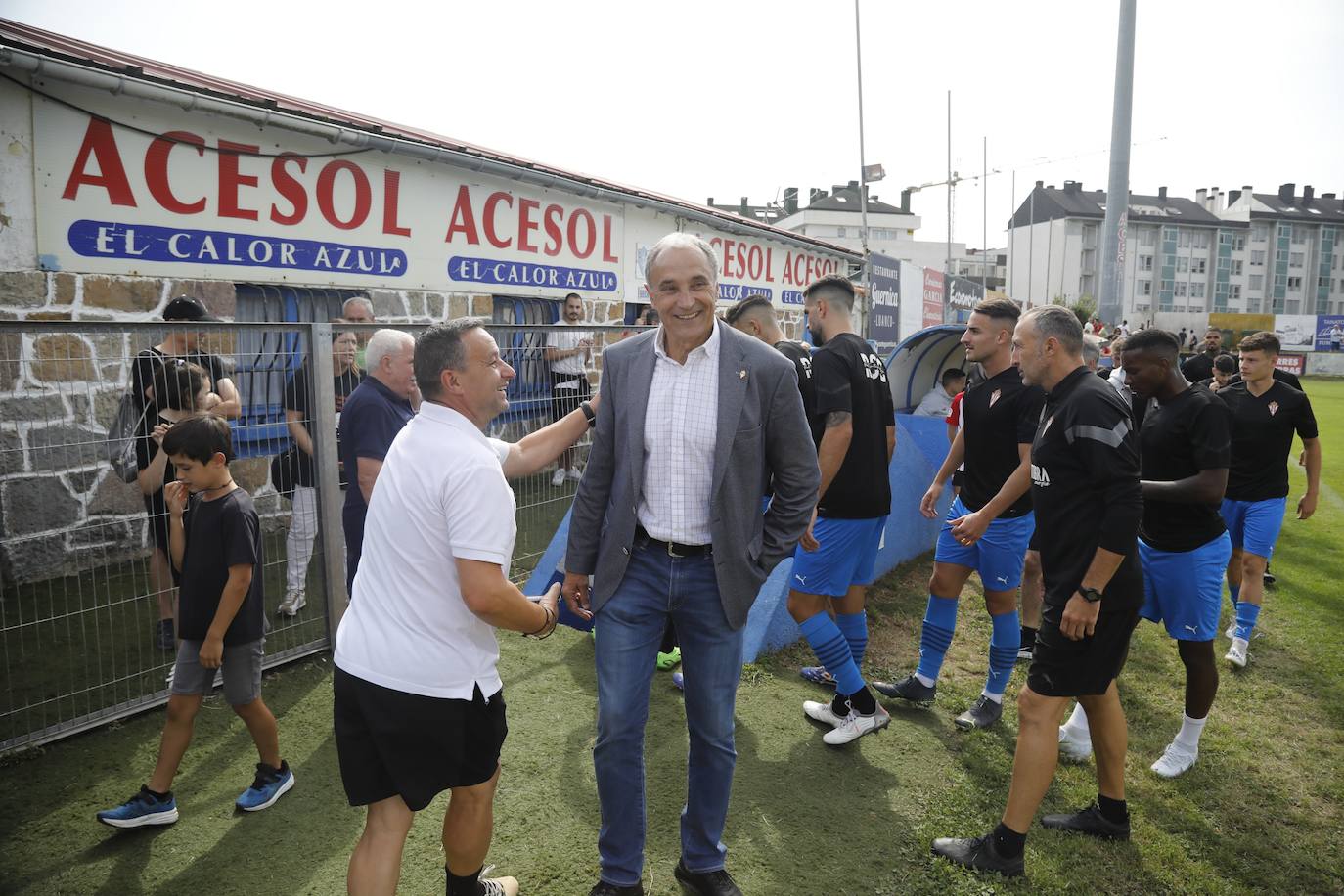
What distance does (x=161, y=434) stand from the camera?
3941mm

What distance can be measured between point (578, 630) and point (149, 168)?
4.70 m

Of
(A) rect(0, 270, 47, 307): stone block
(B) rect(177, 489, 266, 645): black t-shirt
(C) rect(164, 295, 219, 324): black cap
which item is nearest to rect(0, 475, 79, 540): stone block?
(B) rect(177, 489, 266, 645): black t-shirt

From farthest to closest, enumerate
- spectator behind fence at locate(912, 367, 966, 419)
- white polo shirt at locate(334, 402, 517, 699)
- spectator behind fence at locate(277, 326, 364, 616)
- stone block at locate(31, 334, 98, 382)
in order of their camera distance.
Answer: spectator behind fence at locate(912, 367, 966, 419) → spectator behind fence at locate(277, 326, 364, 616) → stone block at locate(31, 334, 98, 382) → white polo shirt at locate(334, 402, 517, 699)

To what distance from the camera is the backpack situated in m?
3.91

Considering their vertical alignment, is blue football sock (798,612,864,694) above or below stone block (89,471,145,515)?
below

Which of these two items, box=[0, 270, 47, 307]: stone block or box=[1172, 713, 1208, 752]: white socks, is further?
box=[0, 270, 47, 307]: stone block

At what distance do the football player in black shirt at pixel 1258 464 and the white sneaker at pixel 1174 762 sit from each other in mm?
1780

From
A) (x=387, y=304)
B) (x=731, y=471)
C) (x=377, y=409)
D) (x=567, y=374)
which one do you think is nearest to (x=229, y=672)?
(x=377, y=409)

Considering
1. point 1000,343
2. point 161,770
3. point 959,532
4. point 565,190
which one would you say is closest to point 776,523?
point 959,532

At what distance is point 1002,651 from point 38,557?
5.15 metres

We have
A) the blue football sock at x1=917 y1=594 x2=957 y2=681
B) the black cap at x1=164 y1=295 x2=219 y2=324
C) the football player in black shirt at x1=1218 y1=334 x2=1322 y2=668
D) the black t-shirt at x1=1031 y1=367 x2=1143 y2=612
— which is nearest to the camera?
the black t-shirt at x1=1031 y1=367 x2=1143 y2=612

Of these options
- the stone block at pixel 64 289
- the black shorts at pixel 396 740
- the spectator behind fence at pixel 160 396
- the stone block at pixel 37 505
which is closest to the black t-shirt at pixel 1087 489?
the black shorts at pixel 396 740

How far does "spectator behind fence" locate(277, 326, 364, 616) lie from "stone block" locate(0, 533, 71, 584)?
111cm

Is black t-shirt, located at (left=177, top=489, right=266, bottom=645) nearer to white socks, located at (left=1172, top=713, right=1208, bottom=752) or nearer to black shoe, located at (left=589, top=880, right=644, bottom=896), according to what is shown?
black shoe, located at (left=589, top=880, right=644, bottom=896)
